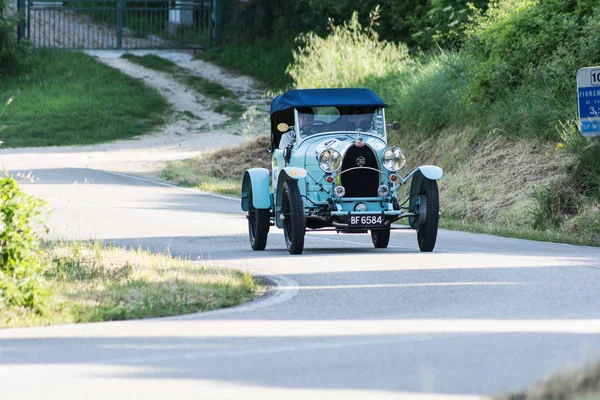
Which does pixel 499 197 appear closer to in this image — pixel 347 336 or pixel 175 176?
pixel 175 176

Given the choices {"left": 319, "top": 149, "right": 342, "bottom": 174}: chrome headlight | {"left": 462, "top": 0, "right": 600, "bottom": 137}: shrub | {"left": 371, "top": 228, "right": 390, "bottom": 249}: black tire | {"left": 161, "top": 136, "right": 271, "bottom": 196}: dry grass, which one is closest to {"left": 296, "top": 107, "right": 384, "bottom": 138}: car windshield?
{"left": 319, "top": 149, "right": 342, "bottom": 174}: chrome headlight

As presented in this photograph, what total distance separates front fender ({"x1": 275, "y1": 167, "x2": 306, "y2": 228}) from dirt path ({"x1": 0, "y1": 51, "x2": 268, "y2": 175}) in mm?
18987

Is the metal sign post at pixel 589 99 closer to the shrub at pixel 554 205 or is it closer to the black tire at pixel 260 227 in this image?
the shrub at pixel 554 205

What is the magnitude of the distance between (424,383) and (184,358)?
183cm

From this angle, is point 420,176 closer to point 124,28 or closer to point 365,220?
point 365,220

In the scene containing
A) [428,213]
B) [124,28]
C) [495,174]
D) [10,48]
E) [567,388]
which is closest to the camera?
[567,388]

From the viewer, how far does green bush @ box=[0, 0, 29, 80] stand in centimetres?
5369

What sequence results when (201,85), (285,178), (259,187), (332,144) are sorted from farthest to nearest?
A: (201,85) → (259,187) → (332,144) → (285,178)

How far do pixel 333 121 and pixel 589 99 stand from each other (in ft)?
13.7

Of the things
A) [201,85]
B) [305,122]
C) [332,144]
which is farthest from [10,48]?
[332,144]

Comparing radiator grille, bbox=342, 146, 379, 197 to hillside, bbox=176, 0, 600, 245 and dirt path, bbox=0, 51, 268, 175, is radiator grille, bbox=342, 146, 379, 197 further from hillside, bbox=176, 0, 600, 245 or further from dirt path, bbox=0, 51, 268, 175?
dirt path, bbox=0, 51, 268, 175

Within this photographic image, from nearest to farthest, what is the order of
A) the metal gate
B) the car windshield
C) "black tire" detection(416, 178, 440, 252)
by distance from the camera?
"black tire" detection(416, 178, 440, 252), the car windshield, the metal gate

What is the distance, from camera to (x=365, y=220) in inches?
624

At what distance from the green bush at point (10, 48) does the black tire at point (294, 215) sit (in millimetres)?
39322
